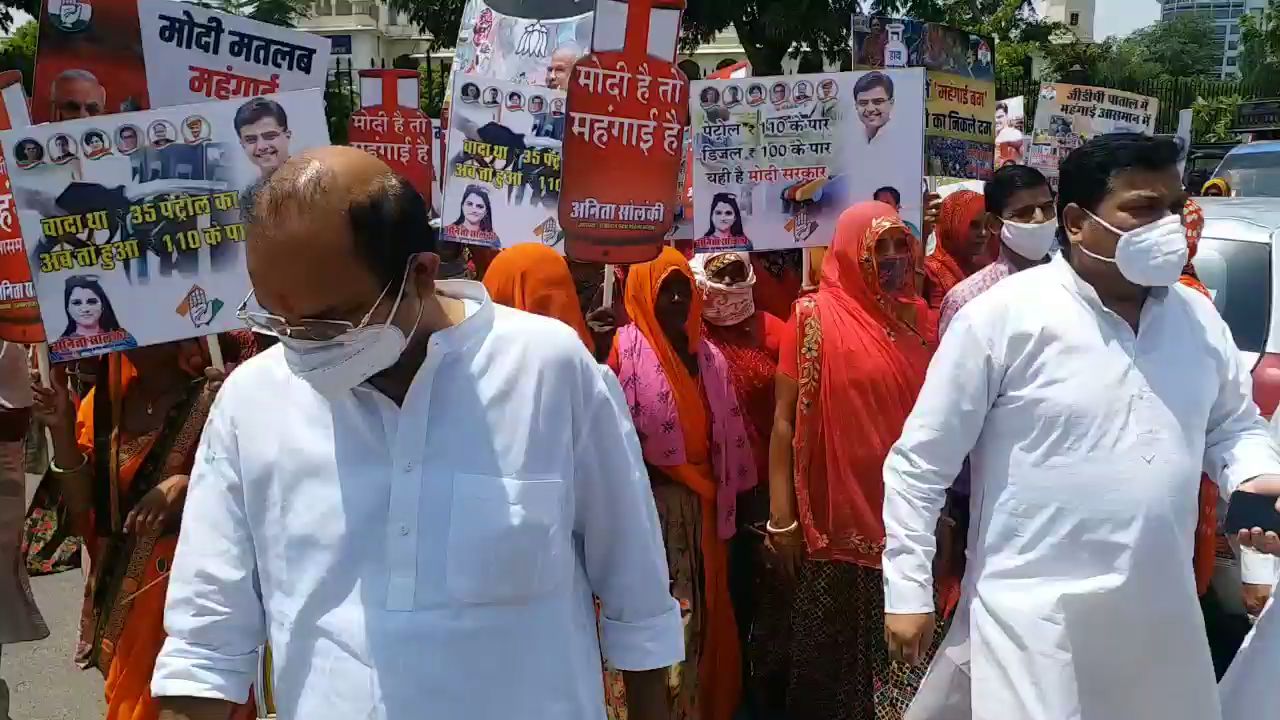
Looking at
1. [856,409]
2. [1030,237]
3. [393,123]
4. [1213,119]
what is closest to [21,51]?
[393,123]

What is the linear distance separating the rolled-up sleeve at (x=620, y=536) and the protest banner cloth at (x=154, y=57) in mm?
2149

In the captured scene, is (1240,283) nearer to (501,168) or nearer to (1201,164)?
(501,168)

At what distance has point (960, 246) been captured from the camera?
488cm

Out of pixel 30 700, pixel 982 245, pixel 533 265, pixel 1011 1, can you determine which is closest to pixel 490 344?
pixel 533 265

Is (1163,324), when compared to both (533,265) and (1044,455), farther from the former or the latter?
(533,265)

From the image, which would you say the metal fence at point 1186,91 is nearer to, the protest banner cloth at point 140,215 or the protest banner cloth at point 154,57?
the protest banner cloth at point 154,57

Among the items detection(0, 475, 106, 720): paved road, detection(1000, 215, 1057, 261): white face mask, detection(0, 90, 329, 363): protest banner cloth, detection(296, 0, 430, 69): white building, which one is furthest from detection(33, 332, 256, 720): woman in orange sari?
detection(296, 0, 430, 69): white building

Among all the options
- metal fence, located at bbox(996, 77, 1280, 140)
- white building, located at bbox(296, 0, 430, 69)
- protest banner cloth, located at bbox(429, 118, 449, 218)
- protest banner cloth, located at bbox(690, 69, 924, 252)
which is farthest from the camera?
white building, located at bbox(296, 0, 430, 69)

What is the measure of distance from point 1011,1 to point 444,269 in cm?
3165

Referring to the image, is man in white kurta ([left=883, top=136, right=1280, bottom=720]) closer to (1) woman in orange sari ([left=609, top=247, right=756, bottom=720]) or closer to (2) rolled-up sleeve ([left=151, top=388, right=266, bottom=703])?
(1) woman in orange sari ([left=609, top=247, right=756, bottom=720])

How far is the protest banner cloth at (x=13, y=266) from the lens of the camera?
3197 millimetres

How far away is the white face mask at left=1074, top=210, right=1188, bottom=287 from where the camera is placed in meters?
2.26

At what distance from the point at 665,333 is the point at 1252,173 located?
798cm

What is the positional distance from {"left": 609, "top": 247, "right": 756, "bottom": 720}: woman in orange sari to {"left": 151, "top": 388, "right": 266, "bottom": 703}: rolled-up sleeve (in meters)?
1.87
